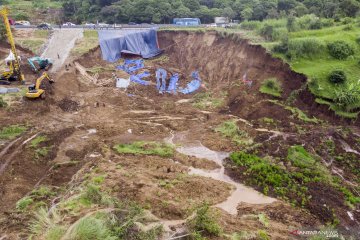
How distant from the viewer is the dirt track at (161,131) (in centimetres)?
1619

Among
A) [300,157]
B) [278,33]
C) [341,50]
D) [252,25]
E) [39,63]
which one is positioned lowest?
[300,157]

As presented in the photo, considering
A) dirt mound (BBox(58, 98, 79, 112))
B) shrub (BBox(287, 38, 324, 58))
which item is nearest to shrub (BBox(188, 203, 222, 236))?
dirt mound (BBox(58, 98, 79, 112))

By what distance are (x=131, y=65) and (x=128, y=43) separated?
4039 mm

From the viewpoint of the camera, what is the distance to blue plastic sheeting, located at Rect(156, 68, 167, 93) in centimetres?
3350

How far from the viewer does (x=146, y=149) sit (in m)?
21.9

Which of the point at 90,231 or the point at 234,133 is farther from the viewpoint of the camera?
the point at 234,133

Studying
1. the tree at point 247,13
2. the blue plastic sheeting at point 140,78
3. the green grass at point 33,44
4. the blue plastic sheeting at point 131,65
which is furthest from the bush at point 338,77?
the green grass at point 33,44

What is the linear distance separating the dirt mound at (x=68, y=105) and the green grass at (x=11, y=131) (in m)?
4.53

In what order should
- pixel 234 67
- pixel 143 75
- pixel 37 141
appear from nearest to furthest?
pixel 37 141 → pixel 234 67 → pixel 143 75

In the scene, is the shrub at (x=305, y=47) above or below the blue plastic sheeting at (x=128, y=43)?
above

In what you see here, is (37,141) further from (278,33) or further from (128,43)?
(278,33)

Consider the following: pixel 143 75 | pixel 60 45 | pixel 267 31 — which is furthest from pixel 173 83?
pixel 60 45

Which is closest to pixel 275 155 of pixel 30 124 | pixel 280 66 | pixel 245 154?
pixel 245 154

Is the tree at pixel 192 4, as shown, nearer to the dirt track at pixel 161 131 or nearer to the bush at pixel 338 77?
the dirt track at pixel 161 131
